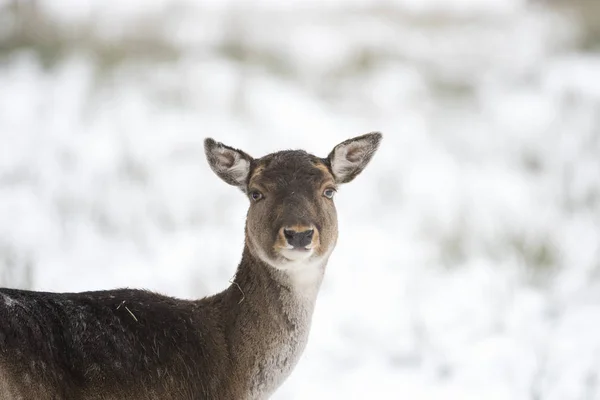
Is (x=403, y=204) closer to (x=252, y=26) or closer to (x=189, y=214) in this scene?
(x=189, y=214)

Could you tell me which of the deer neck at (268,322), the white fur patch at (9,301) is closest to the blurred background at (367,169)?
the deer neck at (268,322)

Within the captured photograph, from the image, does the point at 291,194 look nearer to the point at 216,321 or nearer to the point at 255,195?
the point at 255,195

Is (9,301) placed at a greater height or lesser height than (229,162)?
lesser

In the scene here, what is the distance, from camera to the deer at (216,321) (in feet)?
17.0

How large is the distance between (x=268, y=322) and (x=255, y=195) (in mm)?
831

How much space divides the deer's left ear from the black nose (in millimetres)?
903

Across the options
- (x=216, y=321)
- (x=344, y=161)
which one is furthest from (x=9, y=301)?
(x=344, y=161)

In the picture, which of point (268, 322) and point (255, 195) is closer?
point (268, 322)

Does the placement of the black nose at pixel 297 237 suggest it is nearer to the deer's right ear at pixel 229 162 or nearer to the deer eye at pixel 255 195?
the deer eye at pixel 255 195

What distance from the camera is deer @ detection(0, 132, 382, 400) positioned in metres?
5.18

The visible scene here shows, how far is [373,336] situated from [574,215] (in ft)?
15.2

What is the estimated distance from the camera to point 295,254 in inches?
228

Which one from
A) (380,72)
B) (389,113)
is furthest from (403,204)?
(380,72)

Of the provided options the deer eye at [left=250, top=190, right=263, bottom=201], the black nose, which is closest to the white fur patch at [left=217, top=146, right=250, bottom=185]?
the deer eye at [left=250, top=190, right=263, bottom=201]
